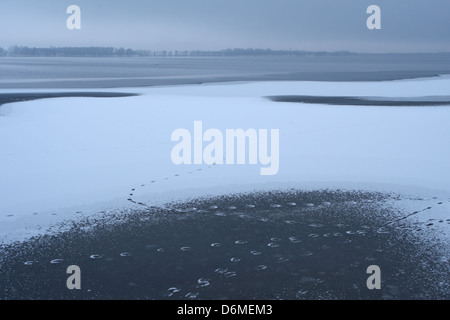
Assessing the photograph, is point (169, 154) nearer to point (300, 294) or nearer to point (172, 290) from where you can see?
point (172, 290)

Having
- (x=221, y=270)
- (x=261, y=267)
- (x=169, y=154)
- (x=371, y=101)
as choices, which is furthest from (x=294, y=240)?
(x=371, y=101)

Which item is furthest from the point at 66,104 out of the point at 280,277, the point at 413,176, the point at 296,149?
the point at 280,277

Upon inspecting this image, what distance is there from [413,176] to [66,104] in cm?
1336

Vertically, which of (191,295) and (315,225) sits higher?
(315,225)

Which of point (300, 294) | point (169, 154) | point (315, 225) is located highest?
point (169, 154)

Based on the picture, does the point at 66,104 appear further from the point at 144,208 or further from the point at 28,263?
the point at 28,263

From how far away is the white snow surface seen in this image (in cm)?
719

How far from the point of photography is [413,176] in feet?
27.0

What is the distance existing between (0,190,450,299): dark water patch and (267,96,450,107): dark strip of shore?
12680mm

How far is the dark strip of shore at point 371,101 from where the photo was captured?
60.2 ft

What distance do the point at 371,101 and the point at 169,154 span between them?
40.5 feet

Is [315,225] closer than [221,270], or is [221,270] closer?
[221,270]

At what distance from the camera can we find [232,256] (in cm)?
495

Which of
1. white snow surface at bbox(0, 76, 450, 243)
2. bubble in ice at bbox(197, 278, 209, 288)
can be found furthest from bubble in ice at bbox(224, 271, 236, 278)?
white snow surface at bbox(0, 76, 450, 243)
